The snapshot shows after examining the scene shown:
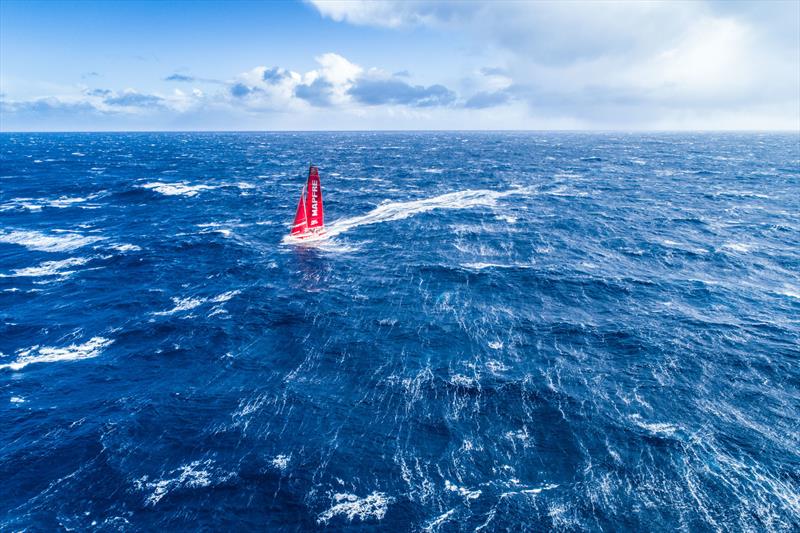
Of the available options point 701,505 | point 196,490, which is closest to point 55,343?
point 196,490

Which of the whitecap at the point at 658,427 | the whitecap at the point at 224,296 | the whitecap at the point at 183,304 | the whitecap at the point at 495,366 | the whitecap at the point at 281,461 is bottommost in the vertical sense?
the whitecap at the point at 281,461

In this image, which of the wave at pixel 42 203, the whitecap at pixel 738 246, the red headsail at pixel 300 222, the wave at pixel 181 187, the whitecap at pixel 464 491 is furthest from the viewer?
the wave at pixel 181 187

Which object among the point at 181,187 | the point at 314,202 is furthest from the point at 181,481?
the point at 181,187

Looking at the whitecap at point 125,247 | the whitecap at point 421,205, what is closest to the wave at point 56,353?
the whitecap at point 125,247

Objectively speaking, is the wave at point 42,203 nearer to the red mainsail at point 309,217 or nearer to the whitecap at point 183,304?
the red mainsail at point 309,217

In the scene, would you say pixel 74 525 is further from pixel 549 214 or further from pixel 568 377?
pixel 549 214

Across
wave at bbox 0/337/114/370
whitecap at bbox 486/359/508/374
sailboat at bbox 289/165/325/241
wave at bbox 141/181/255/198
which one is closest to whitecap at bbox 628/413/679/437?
whitecap at bbox 486/359/508/374
